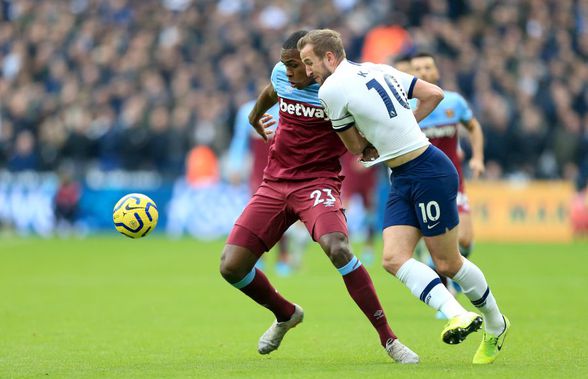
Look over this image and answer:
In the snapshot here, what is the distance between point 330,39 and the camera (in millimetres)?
7613

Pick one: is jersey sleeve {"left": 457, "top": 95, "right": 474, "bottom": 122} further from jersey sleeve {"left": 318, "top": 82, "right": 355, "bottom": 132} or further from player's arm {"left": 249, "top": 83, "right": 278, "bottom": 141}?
jersey sleeve {"left": 318, "top": 82, "right": 355, "bottom": 132}

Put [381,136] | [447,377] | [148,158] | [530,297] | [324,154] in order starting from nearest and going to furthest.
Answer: [447,377] → [381,136] → [324,154] → [530,297] → [148,158]

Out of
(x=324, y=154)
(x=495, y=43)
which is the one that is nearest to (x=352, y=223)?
(x=495, y=43)

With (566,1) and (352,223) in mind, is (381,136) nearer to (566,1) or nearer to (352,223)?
(352,223)

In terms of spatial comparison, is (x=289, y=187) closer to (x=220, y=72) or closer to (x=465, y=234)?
(x=465, y=234)

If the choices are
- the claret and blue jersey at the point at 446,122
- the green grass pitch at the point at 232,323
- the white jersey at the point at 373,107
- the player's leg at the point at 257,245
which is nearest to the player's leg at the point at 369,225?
the green grass pitch at the point at 232,323

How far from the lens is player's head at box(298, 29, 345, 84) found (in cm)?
761

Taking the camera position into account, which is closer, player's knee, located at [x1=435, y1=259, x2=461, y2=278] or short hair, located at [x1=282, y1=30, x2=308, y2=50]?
player's knee, located at [x1=435, y1=259, x2=461, y2=278]

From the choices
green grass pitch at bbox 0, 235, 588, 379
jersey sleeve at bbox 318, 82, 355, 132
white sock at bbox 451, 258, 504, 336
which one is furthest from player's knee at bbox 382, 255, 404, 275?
jersey sleeve at bbox 318, 82, 355, 132

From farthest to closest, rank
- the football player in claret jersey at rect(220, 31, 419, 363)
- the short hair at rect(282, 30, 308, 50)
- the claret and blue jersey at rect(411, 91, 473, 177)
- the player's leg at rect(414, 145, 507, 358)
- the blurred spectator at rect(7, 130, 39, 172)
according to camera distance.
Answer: the blurred spectator at rect(7, 130, 39, 172)
the claret and blue jersey at rect(411, 91, 473, 177)
the football player in claret jersey at rect(220, 31, 419, 363)
the short hair at rect(282, 30, 308, 50)
the player's leg at rect(414, 145, 507, 358)

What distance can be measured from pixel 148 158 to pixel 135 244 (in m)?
3.45

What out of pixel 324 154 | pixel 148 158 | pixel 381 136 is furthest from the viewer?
pixel 148 158

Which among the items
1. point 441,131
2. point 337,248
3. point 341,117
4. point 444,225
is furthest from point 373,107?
point 441,131

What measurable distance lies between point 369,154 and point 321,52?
30.6 inches
